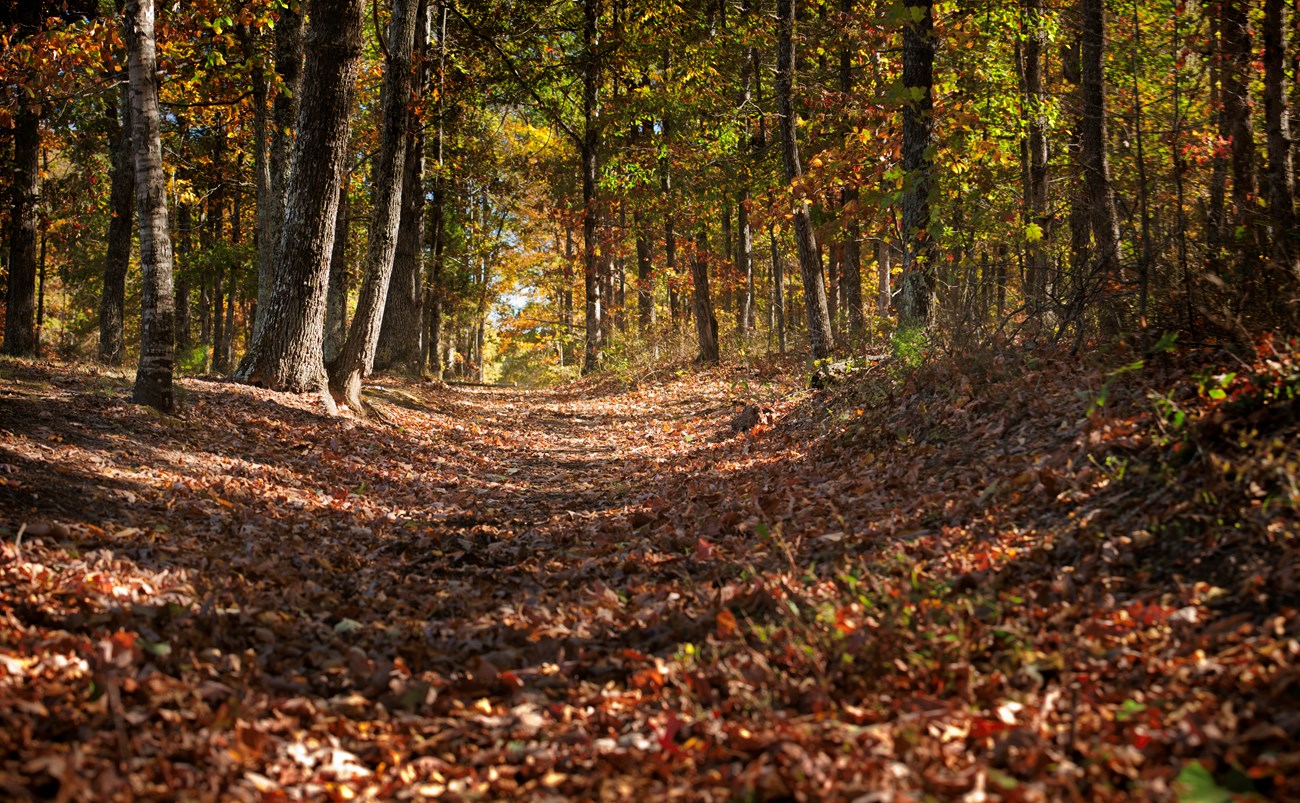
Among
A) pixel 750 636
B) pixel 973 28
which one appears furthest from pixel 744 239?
pixel 750 636

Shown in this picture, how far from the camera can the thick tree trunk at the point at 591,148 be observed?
66.9ft

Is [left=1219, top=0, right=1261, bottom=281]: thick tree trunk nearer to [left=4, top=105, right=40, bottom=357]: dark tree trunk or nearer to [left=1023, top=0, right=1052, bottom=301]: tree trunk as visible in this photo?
[left=1023, top=0, right=1052, bottom=301]: tree trunk

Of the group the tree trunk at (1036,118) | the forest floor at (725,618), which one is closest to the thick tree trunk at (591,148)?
the tree trunk at (1036,118)

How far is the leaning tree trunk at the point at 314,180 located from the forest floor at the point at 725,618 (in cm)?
301

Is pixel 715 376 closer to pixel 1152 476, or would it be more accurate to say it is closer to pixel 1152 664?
pixel 1152 476

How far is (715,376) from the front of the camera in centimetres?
1884

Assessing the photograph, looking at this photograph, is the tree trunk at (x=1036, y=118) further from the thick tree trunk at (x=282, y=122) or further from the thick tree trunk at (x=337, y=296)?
the thick tree trunk at (x=337, y=296)

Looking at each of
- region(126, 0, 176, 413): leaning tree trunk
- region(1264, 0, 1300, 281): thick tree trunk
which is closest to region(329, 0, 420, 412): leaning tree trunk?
region(126, 0, 176, 413): leaning tree trunk

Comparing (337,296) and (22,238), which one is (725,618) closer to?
(337,296)

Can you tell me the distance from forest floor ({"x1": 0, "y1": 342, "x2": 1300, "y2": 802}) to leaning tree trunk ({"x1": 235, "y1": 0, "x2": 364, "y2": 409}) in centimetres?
301

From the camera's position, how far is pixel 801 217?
42.8ft

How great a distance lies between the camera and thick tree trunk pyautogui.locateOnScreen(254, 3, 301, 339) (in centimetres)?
1228

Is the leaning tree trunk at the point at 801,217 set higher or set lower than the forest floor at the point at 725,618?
higher

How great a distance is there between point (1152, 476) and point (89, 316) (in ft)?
141
